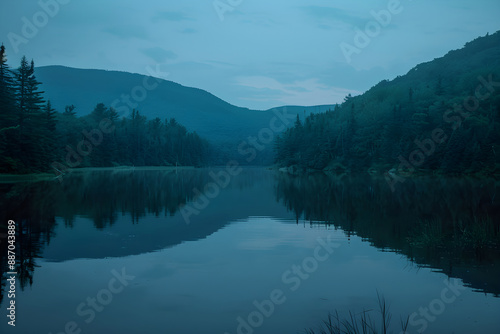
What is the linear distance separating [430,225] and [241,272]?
519 inches

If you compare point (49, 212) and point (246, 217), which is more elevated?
point (49, 212)

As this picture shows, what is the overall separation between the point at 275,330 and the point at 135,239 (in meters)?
12.1

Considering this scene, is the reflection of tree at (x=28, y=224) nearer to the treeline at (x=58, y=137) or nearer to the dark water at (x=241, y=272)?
the dark water at (x=241, y=272)

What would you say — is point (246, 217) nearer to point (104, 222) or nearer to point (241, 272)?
point (104, 222)

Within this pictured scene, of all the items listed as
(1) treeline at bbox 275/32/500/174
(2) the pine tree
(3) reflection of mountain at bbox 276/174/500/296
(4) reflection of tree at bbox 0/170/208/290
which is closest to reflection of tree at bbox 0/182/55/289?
(4) reflection of tree at bbox 0/170/208/290

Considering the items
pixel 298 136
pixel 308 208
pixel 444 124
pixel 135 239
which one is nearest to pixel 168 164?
pixel 298 136

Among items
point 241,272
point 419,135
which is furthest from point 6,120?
point 419,135

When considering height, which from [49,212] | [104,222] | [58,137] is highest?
[58,137]

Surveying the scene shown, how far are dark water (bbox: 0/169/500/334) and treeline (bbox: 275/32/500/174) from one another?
2351 inches

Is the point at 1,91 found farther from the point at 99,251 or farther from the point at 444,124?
the point at 444,124

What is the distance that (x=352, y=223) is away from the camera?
27.3 m

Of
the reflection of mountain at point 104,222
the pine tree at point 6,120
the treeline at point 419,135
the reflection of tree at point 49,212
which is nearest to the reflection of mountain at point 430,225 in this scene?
the reflection of mountain at point 104,222

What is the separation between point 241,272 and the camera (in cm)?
1575

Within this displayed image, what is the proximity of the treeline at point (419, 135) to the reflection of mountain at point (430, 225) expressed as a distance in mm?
48578
